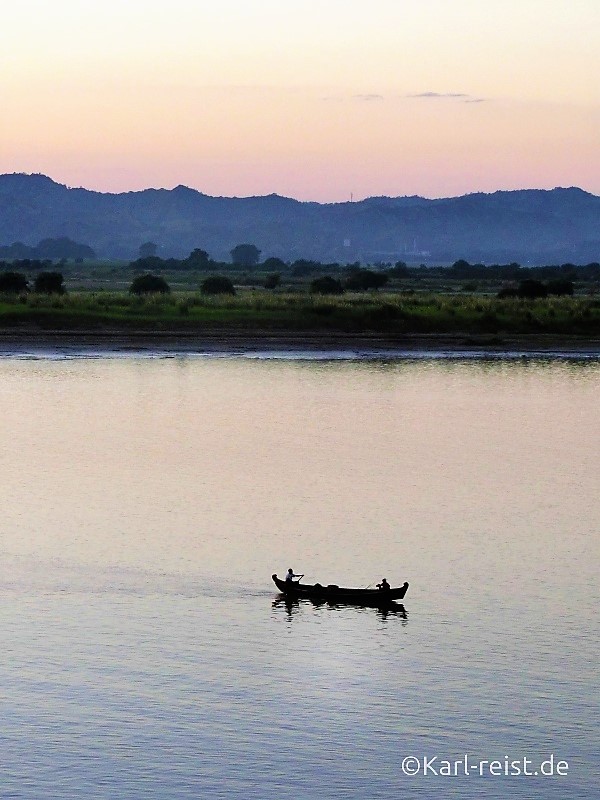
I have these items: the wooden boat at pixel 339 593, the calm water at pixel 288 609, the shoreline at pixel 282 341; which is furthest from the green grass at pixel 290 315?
the wooden boat at pixel 339 593

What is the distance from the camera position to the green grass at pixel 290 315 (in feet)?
319

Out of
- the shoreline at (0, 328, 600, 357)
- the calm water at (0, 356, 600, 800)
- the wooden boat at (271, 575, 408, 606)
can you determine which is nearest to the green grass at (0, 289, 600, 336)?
the shoreline at (0, 328, 600, 357)

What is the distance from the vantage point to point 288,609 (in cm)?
3262

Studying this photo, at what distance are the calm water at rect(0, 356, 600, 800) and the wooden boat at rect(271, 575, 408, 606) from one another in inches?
15.2

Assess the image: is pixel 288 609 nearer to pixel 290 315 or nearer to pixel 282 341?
pixel 282 341

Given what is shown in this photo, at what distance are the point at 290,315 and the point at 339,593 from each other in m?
68.6

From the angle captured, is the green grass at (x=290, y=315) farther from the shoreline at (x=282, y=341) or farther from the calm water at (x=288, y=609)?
the calm water at (x=288, y=609)

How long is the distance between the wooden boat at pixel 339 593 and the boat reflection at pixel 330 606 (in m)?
0.06

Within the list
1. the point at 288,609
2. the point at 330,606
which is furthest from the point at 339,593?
the point at 288,609

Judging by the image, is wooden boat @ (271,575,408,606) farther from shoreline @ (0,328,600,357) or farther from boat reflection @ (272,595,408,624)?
shoreline @ (0,328,600,357)

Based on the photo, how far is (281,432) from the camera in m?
61.4

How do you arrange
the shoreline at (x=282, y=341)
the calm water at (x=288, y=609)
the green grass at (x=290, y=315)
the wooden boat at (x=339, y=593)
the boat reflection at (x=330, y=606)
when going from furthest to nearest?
the green grass at (x=290, y=315) < the shoreline at (x=282, y=341) < the wooden boat at (x=339, y=593) < the boat reflection at (x=330, y=606) < the calm water at (x=288, y=609)

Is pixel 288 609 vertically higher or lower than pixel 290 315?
lower

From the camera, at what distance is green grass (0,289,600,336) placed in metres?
97.2
